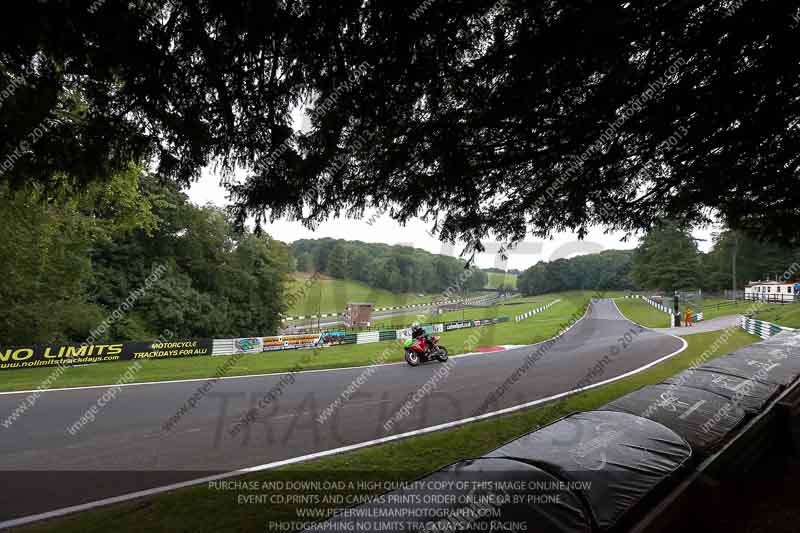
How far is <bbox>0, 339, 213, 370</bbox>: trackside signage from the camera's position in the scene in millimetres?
15000

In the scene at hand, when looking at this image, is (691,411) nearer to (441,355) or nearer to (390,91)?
(390,91)

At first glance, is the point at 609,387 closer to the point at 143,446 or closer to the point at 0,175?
the point at 143,446

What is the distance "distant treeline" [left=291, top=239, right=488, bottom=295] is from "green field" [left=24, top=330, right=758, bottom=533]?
16.5 m

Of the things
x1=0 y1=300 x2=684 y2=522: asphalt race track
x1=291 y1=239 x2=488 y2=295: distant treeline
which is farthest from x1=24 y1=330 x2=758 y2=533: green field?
x1=291 y1=239 x2=488 y2=295: distant treeline

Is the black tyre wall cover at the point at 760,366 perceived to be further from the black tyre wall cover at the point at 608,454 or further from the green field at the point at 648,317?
the green field at the point at 648,317

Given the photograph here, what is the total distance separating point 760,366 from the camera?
630cm

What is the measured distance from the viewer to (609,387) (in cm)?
948

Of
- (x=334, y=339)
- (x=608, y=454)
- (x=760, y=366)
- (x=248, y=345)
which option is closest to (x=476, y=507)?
(x=608, y=454)

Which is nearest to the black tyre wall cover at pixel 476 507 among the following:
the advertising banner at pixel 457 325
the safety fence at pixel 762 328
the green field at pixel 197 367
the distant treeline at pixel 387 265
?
the green field at pixel 197 367

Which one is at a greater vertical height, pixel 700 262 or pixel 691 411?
pixel 700 262

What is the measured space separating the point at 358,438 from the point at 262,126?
5.19 m

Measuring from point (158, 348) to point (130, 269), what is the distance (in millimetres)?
15266

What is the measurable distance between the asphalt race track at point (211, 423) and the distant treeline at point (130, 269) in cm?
471

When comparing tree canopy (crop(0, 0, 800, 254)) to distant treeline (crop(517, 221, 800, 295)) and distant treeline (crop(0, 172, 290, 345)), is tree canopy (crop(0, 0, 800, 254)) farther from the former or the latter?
distant treeline (crop(517, 221, 800, 295))
